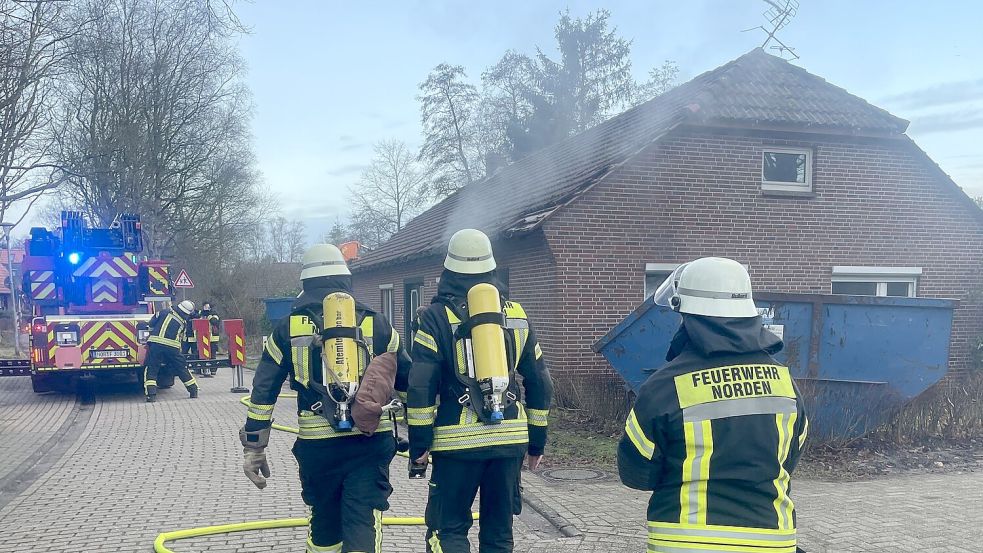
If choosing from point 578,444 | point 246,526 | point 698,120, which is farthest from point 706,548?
point 698,120

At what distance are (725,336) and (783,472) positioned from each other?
0.49 m

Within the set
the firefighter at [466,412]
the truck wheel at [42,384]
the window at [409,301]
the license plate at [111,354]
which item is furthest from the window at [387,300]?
the firefighter at [466,412]

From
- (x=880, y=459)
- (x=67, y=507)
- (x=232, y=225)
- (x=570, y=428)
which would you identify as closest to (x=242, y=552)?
(x=67, y=507)

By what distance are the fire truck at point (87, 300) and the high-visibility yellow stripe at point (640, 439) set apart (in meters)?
11.0

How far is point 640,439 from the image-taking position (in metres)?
2.35

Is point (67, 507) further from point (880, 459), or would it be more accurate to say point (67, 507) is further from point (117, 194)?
point (117, 194)

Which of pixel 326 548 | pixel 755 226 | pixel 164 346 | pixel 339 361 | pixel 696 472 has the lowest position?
pixel 164 346

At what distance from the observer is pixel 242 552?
4527 millimetres

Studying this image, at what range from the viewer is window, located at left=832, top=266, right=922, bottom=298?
1151cm

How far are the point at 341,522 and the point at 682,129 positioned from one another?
867 centimetres

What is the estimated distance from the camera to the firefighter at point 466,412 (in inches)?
137

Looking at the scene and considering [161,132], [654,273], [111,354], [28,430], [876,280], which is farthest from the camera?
[161,132]

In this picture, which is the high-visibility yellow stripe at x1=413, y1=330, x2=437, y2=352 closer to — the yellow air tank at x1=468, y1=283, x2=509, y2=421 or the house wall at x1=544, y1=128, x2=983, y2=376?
the yellow air tank at x1=468, y1=283, x2=509, y2=421

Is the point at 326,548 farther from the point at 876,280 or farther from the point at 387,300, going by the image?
the point at 387,300
